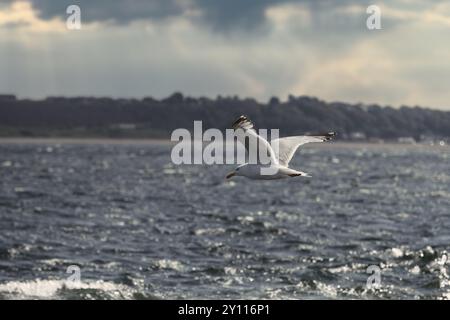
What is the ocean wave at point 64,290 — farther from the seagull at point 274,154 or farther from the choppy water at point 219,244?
the seagull at point 274,154

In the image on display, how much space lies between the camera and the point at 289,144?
1938 cm

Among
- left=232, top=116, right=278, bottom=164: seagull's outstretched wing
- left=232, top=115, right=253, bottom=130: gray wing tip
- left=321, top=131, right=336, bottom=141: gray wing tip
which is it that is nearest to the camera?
left=232, top=115, right=253, bottom=130: gray wing tip

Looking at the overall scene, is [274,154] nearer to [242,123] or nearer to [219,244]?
[242,123]

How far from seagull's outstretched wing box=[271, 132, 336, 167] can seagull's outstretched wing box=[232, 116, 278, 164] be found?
0.53 meters

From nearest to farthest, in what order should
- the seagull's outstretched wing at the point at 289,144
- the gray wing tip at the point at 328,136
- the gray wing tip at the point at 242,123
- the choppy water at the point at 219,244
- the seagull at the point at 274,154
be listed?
the gray wing tip at the point at 242,123 < the seagull at the point at 274,154 < the gray wing tip at the point at 328,136 < the seagull's outstretched wing at the point at 289,144 < the choppy water at the point at 219,244

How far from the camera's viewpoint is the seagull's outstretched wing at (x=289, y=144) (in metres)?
18.5

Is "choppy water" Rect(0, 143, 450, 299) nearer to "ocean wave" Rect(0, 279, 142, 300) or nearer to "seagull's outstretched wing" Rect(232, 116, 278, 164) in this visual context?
"ocean wave" Rect(0, 279, 142, 300)

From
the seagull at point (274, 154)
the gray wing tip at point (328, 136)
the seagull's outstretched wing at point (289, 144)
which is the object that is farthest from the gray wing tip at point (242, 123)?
the gray wing tip at point (328, 136)

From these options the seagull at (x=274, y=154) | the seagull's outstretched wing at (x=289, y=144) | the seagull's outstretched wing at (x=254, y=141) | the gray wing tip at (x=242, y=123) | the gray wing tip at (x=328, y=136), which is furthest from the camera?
the seagull's outstretched wing at (x=289, y=144)

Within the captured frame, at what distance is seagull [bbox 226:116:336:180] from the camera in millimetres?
16969

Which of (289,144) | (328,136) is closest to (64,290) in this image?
(289,144)

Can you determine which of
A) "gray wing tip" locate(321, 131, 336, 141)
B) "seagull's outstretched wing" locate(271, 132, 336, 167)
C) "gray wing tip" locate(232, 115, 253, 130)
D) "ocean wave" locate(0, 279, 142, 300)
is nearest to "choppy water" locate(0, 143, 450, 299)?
"ocean wave" locate(0, 279, 142, 300)
